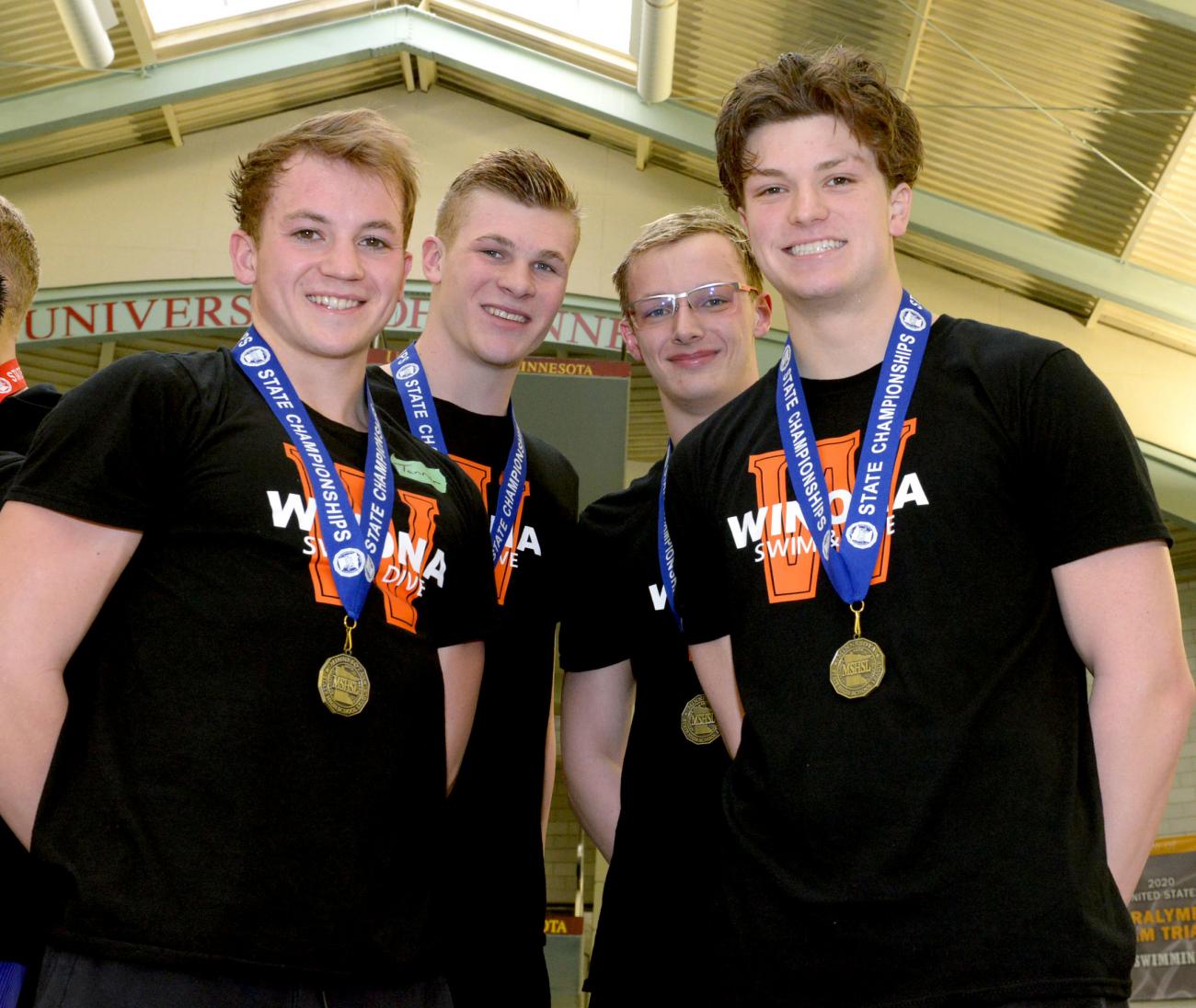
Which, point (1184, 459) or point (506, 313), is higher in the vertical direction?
point (506, 313)

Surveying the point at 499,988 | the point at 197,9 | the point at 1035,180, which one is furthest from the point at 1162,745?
the point at 197,9

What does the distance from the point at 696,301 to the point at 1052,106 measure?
7.76m

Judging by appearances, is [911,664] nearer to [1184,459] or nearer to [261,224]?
[261,224]

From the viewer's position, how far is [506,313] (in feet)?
10.4

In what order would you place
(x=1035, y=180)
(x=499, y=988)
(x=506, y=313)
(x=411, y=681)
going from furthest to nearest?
(x=1035, y=180), (x=506, y=313), (x=499, y=988), (x=411, y=681)

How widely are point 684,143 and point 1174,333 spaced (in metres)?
4.65

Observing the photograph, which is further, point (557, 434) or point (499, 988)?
point (557, 434)

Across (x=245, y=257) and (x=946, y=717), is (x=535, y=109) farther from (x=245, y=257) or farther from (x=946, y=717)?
(x=946, y=717)

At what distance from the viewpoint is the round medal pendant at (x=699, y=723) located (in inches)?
110

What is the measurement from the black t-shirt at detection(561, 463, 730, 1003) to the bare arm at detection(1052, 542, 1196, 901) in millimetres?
884

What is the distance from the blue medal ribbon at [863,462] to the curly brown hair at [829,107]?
0.28 meters

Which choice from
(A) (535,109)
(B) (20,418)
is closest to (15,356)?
(B) (20,418)

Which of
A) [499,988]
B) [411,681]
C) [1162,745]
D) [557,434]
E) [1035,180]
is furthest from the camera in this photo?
[1035,180]

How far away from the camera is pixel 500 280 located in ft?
10.4
